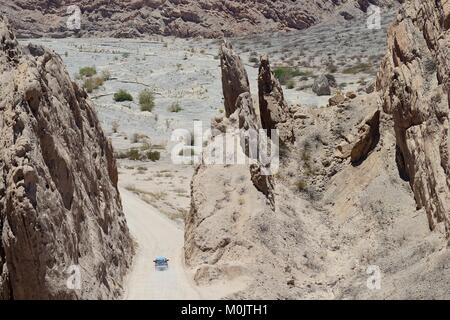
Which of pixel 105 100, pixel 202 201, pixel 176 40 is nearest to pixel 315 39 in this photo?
pixel 176 40

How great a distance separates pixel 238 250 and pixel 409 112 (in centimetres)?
512

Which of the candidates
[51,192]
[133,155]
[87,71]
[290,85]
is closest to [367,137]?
[51,192]

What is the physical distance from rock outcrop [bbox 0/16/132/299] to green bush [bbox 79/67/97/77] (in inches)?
994

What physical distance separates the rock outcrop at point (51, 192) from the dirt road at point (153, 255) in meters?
0.38

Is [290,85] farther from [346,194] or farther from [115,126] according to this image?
[346,194]

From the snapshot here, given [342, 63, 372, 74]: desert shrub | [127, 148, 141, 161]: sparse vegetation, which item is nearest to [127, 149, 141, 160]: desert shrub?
[127, 148, 141, 161]: sparse vegetation

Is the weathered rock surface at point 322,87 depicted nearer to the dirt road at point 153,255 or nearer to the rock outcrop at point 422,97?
the dirt road at point 153,255

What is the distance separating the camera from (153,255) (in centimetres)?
1678

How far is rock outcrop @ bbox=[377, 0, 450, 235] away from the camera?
1496 cm

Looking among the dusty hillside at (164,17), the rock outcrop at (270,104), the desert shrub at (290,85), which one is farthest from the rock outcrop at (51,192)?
the dusty hillside at (164,17)

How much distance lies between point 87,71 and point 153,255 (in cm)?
2615

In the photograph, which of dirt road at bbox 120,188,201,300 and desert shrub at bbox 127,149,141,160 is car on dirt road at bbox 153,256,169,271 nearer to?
dirt road at bbox 120,188,201,300

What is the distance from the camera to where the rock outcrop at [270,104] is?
815 inches
